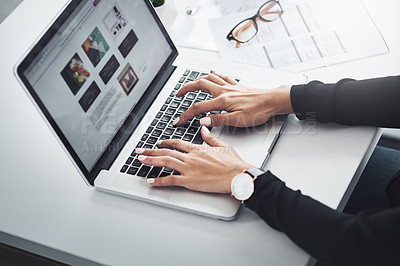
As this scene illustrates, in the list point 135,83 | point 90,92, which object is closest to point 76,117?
point 90,92

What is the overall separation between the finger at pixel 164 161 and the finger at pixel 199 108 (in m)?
0.13

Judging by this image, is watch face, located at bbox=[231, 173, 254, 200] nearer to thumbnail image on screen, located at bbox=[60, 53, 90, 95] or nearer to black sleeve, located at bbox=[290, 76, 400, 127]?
black sleeve, located at bbox=[290, 76, 400, 127]

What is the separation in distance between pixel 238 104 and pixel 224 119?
0.16ft

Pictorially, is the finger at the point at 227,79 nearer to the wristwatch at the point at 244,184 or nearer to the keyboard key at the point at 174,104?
the keyboard key at the point at 174,104

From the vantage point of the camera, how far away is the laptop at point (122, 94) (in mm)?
847

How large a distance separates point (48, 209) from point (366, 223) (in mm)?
614

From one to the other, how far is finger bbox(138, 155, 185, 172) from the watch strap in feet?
0.44

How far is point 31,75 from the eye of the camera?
803 mm

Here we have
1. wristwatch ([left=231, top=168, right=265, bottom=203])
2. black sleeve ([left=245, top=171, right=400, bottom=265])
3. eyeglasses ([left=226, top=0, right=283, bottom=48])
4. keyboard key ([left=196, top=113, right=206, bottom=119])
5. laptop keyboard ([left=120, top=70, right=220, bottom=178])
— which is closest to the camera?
black sleeve ([left=245, top=171, right=400, bottom=265])

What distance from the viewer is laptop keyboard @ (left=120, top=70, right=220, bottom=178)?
935mm

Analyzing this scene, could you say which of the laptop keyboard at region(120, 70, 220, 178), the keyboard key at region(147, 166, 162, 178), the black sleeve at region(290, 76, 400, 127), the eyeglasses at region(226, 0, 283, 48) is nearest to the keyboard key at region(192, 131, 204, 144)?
the laptop keyboard at region(120, 70, 220, 178)

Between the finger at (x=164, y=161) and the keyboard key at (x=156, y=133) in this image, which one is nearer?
the finger at (x=164, y=161)

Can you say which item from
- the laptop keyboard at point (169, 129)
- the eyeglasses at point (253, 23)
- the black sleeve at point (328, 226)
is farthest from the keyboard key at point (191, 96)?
the black sleeve at point (328, 226)

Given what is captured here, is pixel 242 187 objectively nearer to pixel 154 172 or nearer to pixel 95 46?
pixel 154 172
